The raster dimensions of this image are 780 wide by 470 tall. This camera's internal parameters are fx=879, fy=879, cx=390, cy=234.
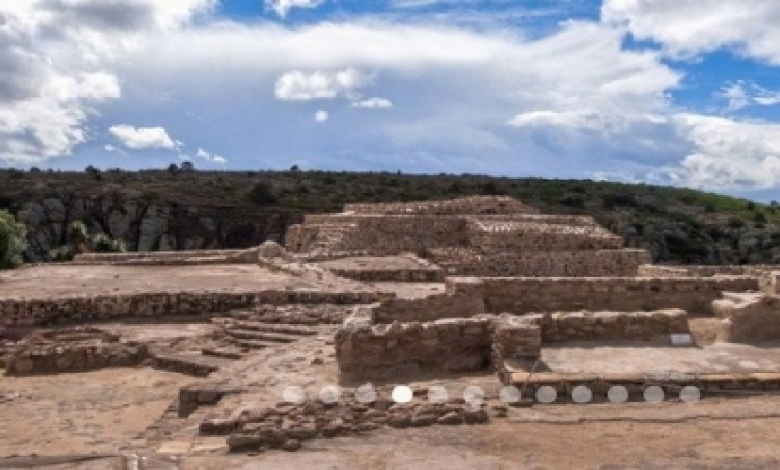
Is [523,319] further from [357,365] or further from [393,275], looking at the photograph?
[393,275]

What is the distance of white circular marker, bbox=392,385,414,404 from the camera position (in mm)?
8094

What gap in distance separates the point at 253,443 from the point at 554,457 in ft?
7.92

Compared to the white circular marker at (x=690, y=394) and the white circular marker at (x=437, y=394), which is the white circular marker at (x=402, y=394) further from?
the white circular marker at (x=690, y=394)

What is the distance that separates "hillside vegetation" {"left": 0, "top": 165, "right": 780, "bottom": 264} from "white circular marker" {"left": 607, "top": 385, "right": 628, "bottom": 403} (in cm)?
4458

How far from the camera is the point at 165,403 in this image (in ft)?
39.1

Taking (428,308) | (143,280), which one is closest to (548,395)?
(428,308)

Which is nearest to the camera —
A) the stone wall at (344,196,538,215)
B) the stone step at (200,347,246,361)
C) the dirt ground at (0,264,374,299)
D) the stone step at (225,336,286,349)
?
the stone step at (200,347,246,361)

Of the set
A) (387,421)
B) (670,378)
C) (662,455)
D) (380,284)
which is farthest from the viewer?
(380,284)

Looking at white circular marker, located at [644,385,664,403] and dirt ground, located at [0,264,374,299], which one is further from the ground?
dirt ground, located at [0,264,374,299]

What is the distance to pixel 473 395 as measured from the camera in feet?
27.5

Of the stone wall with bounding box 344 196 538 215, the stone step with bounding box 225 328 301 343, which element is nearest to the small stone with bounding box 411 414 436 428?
the stone step with bounding box 225 328 301 343

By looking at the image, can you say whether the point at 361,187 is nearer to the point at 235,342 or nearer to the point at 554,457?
the point at 235,342

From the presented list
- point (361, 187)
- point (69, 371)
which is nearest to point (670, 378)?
point (69, 371)

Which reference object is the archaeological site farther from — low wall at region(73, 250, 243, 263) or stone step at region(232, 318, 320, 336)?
low wall at region(73, 250, 243, 263)
